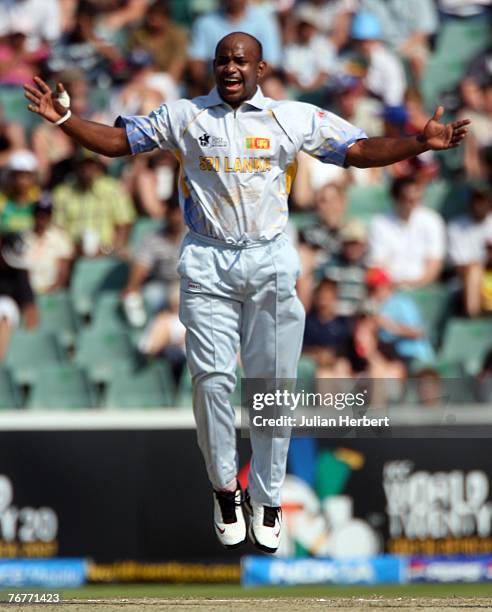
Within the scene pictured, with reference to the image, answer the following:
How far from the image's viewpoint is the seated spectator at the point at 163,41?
42.7 feet

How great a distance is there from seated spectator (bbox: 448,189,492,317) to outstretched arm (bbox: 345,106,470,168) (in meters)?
4.94

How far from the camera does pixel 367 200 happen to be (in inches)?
481

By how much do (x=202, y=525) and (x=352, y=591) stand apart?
124cm

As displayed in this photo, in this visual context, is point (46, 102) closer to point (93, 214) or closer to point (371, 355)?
point (371, 355)

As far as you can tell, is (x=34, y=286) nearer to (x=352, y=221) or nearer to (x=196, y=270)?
(x=352, y=221)

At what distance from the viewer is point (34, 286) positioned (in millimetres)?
11648

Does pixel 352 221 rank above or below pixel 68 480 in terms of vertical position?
above

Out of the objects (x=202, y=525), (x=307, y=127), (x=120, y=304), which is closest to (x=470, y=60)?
(x=120, y=304)

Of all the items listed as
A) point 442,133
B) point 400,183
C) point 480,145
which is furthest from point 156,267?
point 442,133

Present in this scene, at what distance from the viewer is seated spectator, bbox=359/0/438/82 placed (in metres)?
13.2

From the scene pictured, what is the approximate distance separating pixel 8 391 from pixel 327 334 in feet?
8.89

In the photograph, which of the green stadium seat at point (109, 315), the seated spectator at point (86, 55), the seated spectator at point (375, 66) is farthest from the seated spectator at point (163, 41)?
the green stadium seat at point (109, 315)

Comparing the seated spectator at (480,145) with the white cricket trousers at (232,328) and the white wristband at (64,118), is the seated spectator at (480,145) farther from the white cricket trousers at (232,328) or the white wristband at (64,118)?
the white wristband at (64,118)

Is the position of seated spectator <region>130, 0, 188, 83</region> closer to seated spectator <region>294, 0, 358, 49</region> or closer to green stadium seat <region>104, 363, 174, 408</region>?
seated spectator <region>294, 0, 358, 49</region>
